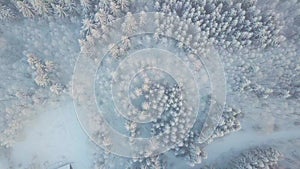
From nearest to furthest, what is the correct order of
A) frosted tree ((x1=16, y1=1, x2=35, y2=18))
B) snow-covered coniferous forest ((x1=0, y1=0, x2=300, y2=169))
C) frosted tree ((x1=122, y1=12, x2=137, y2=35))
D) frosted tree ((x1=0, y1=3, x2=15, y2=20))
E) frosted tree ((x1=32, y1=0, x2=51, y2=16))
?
snow-covered coniferous forest ((x1=0, y1=0, x2=300, y2=169))
frosted tree ((x1=122, y1=12, x2=137, y2=35))
frosted tree ((x1=32, y1=0, x2=51, y2=16))
frosted tree ((x1=16, y1=1, x2=35, y2=18))
frosted tree ((x1=0, y1=3, x2=15, y2=20))

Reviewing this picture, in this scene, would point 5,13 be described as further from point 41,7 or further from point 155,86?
point 155,86

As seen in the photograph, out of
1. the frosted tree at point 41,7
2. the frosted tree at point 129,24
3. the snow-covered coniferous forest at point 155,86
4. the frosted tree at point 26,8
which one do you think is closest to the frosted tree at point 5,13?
the snow-covered coniferous forest at point 155,86

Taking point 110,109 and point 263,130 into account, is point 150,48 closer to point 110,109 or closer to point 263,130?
point 110,109

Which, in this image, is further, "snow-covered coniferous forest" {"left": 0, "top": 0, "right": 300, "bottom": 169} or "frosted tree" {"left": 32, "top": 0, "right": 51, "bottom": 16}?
"frosted tree" {"left": 32, "top": 0, "right": 51, "bottom": 16}

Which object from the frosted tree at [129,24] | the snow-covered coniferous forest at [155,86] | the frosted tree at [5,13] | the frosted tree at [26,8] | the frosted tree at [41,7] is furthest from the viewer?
the frosted tree at [5,13]

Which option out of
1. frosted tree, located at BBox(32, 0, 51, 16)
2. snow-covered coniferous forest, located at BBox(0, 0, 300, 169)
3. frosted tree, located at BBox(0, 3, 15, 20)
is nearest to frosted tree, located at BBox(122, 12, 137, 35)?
snow-covered coniferous forest, located at BBox(0, 0, 300, 169)

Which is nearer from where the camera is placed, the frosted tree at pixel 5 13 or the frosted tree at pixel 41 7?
the frosted tree at pixel 41 7

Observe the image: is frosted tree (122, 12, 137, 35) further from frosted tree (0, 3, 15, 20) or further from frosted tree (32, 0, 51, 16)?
frosted tree (0, 3, 15, 20)

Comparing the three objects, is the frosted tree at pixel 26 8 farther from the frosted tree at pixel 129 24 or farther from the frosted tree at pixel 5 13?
the frosted tree at pixel 129 24

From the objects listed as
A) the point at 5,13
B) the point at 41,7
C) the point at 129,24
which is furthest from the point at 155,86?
the point at 5,13
